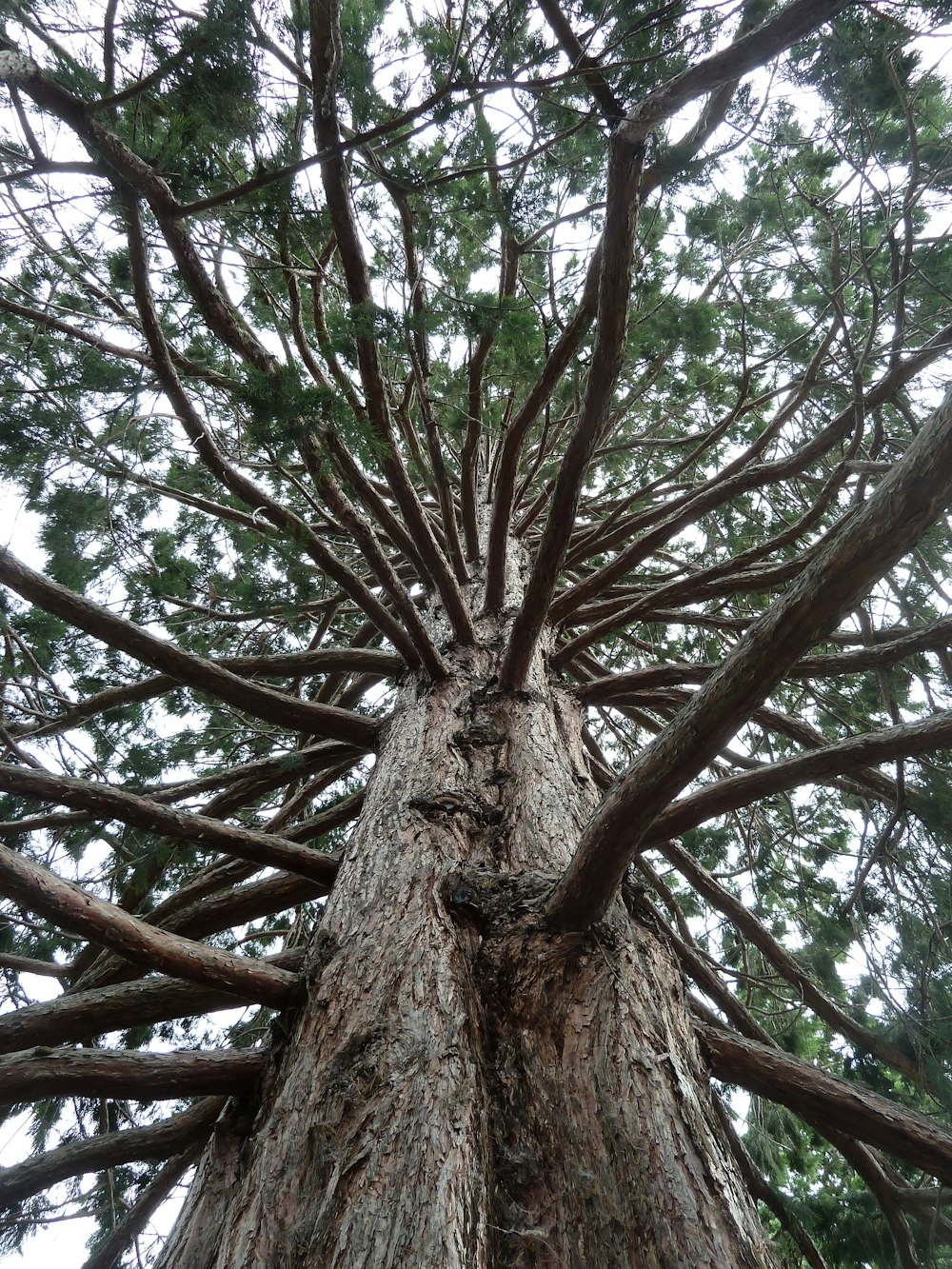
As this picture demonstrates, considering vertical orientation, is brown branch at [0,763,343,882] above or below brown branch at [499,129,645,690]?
below

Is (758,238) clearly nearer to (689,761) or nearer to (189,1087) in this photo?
(689,761)

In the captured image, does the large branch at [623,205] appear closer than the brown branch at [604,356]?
Yes

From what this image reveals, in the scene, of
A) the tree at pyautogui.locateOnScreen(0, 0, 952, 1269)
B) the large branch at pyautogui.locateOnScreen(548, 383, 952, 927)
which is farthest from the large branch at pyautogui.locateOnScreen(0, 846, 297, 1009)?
the large branch at pyautogui.locateOnScreen(548, 383, 952, 927)

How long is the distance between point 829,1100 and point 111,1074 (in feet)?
5.00

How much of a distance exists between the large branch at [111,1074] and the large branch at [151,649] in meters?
1.06

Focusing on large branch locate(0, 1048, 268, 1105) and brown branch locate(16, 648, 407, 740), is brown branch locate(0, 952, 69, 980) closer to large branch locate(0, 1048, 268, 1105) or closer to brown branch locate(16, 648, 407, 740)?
brown branch locate(16, 648, 407, 740)

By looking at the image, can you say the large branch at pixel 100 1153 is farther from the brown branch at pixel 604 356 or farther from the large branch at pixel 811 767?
the brown branch at pixel 604 356

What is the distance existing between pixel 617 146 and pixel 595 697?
203 centimetres

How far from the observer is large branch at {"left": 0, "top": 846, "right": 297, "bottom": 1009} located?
1.54 metres

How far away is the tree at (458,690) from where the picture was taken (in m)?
1.36

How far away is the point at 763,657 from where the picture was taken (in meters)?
1.38

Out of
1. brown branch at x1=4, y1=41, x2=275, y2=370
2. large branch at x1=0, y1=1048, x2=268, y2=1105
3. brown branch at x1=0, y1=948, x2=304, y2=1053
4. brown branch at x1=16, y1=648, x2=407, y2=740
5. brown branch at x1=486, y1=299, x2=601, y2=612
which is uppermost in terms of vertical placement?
brown branch at x1=486, y1=299, x2=601, y2=612

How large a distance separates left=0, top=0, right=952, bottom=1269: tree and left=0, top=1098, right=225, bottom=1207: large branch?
0.4 inches

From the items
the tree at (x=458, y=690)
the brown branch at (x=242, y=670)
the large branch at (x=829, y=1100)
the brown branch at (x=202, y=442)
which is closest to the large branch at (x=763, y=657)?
the tree at (x=458, y=690)
